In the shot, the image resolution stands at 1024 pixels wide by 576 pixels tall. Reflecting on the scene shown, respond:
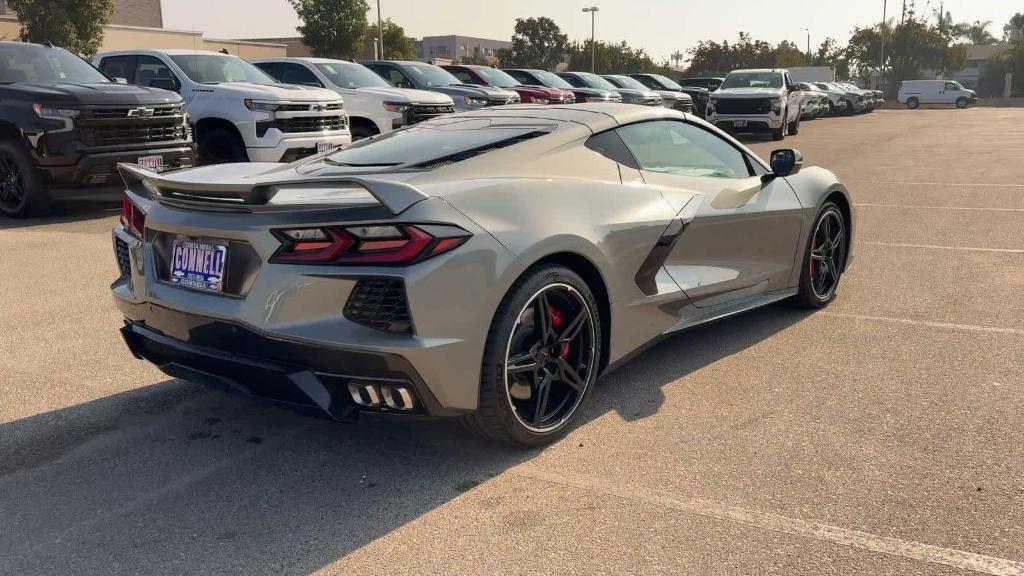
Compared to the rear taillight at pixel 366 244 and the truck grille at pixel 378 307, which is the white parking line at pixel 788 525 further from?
the rear taillight at pixel 366 244

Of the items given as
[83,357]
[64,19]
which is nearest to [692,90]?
[64,19]

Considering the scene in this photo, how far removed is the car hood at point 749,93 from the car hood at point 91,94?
15.8m

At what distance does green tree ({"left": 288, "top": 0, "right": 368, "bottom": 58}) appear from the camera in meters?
52.1

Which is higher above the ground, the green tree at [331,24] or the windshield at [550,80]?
the green tree at [331,24]

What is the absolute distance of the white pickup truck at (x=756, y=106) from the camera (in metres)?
21.8

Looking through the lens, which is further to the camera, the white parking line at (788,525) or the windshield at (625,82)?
the windshield at (625,82)

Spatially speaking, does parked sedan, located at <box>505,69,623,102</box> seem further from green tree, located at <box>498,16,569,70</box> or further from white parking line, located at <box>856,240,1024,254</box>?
green tree, located at <box>498,16,569,70</box>

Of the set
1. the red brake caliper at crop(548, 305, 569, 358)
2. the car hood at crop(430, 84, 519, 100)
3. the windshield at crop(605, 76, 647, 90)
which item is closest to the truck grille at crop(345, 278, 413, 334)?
the red brake caliper at crop(548, 305, 569, 358)

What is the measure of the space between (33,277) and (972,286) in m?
7.07

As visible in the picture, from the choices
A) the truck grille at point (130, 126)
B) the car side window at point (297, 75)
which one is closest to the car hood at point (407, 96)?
the car side window at point (297, 75)

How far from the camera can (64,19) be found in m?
32.8

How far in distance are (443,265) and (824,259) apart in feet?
11.6

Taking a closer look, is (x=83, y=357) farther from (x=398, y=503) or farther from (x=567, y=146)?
(x=567, y=146)

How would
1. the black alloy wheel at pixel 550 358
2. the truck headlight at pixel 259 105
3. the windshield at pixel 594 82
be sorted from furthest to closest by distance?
1. the windshield at pixel 594 82
2. the truck headlight at pixel 259 105
3. the black alloy wheel at pixel 550 358
